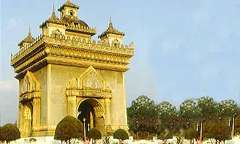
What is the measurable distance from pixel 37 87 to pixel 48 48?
337cm

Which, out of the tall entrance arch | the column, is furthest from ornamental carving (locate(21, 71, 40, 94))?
the column

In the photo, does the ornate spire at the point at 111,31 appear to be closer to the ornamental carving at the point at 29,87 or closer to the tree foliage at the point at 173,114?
the ornamental carving at the point at 29,87

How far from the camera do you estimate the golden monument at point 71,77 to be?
98.9 ft

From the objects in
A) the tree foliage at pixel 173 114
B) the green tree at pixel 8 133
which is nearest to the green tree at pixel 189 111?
the tree foliage at pixel 173 114

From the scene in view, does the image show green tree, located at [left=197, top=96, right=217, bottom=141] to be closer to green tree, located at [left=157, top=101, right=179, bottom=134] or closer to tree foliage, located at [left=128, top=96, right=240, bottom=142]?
tree foliage, located at [left=128, top=96, right=240, bottom=142]

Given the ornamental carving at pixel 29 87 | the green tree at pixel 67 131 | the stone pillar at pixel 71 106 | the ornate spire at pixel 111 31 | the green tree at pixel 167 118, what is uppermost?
the ornate spire at pixel 111 31

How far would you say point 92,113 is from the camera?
109ft

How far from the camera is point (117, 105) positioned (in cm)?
3284

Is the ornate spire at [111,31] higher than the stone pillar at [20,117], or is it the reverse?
the ornate spire at [111,31]

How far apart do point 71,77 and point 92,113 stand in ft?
12.7

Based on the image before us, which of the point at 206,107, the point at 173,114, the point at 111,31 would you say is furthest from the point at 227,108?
the point at 111,31

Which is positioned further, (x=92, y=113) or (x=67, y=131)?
(x=92, y=113)

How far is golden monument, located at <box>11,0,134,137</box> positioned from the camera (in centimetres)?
3016

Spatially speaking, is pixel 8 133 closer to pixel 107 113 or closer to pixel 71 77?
pixel 71 77
